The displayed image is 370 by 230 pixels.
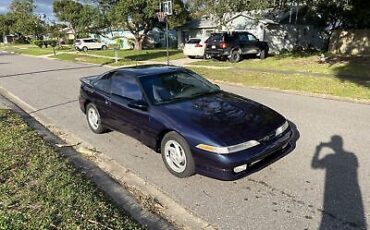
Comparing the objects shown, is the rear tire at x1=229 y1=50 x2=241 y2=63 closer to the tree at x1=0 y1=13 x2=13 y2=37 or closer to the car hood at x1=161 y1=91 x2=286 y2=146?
the car hood at x1=161 y1=91 x2=286 y2=146

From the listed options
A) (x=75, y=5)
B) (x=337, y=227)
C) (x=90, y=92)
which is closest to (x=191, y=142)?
(x=337, y=227)

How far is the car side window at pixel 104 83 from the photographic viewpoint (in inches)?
242

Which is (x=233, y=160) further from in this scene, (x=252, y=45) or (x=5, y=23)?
(x=5, y=23)

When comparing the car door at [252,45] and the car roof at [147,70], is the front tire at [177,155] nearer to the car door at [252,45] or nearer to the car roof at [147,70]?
the car roof at [147,70]

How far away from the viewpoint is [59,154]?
17.9ft

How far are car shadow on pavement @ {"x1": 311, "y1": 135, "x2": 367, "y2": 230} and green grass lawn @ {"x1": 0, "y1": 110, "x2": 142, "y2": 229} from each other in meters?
2.03

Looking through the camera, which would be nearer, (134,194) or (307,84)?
(134,194)

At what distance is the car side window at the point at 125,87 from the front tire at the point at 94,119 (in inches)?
31.2

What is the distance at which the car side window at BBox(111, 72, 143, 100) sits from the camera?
17.6 feet

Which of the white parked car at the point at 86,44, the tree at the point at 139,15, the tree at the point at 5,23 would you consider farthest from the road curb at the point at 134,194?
the tree at the point at 5,23

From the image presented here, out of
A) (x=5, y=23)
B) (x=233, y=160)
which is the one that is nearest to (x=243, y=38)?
(x=233, y=160)

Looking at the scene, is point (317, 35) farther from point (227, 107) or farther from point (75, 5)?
point (75, 5)

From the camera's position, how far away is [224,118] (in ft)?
14.7

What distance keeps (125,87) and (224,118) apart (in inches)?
78.1
